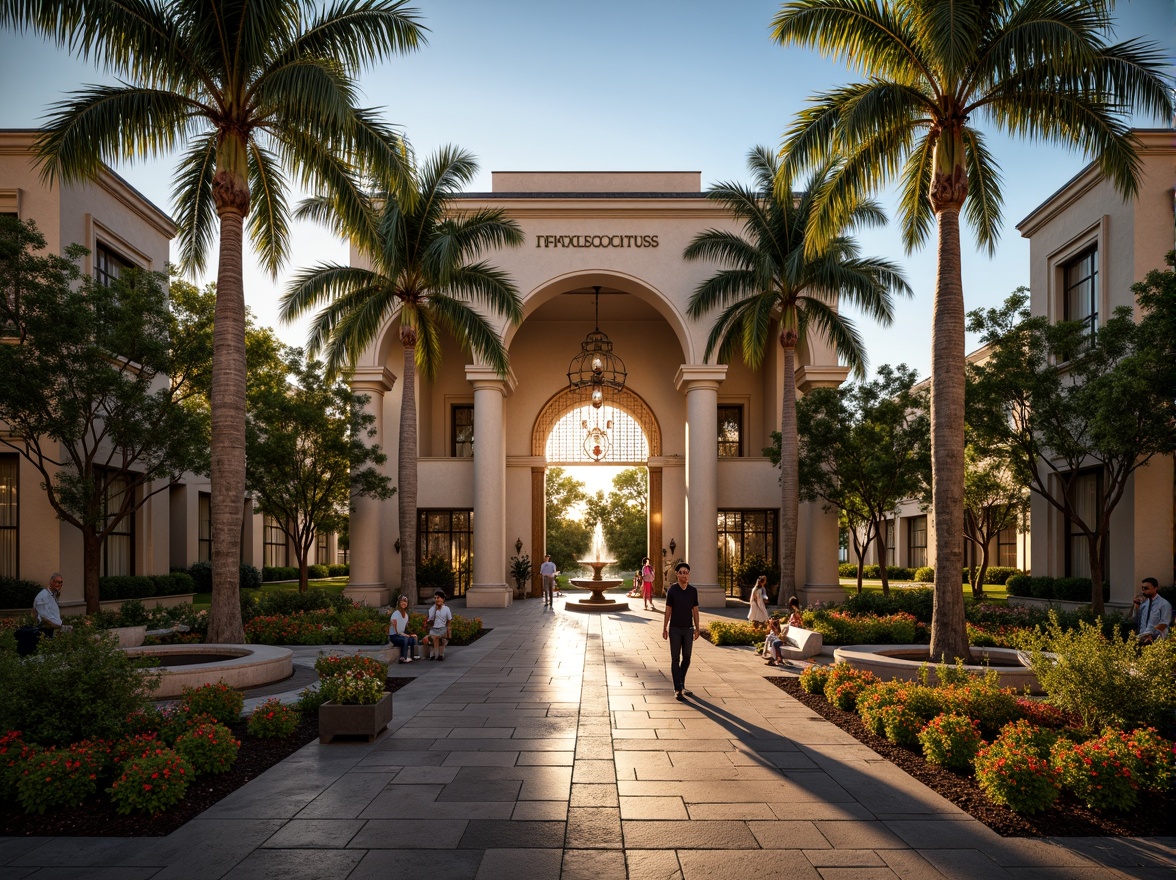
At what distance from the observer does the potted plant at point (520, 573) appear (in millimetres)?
30734

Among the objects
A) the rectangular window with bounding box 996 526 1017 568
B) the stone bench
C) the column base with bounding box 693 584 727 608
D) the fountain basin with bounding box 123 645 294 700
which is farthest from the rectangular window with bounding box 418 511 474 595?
the rectangular window with bounding box 996 526 1017 568

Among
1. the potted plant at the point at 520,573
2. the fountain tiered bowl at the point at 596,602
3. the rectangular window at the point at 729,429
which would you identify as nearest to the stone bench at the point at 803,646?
the fountain tiered bowl at the point at 596,602

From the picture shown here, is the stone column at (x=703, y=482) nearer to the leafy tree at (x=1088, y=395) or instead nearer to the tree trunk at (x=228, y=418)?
the leafy tree at (x=1088, y=395)

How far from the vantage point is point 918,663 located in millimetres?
10703

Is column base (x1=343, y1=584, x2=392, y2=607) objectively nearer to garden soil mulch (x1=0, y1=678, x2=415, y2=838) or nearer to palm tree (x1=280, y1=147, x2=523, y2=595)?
palm tree (x1=280, y1=147, x2=523, y2=595)

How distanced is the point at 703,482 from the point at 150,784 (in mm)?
21519

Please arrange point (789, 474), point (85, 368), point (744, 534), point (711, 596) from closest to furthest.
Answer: point (85, 368)
point (789, 474)
point (711, 596)
point (744, 534)

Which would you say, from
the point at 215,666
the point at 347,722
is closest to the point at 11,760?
the point at 347,722

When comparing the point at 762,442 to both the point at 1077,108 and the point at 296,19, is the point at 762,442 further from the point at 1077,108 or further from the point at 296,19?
the point at 296,19

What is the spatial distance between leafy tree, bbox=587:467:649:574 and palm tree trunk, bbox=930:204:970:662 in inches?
1559

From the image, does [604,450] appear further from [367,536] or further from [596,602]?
[367,536]

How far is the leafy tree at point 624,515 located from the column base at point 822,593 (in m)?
24.9

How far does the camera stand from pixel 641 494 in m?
56.5

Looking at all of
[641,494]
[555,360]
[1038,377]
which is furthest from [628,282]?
[641,494]
